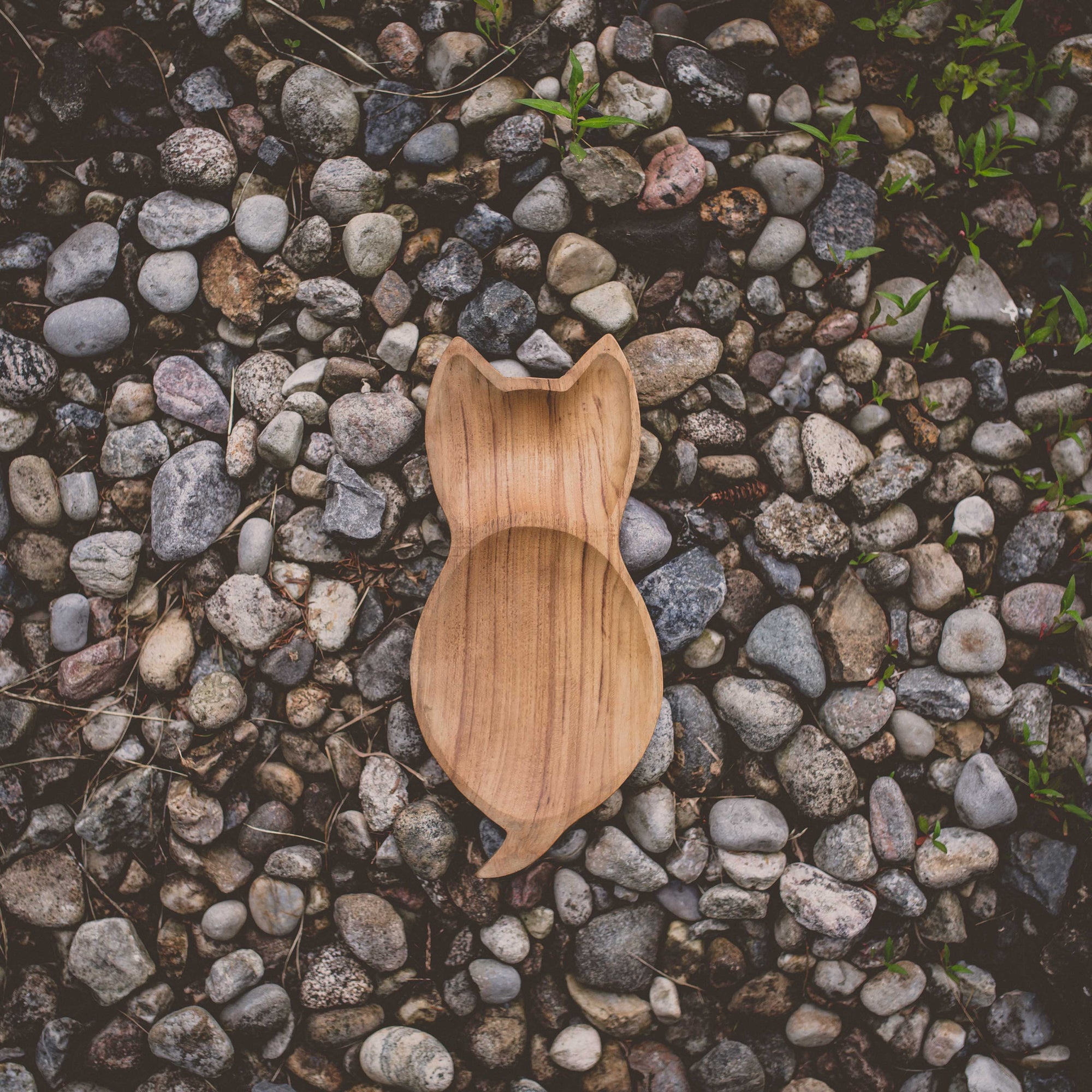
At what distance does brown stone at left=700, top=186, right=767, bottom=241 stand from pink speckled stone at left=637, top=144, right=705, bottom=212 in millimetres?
48

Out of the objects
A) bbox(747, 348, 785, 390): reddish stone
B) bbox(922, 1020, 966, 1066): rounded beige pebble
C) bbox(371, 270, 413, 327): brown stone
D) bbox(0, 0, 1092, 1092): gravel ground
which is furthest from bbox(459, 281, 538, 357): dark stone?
bbox(922, 1020, 966, 1066): rounded beige pebble

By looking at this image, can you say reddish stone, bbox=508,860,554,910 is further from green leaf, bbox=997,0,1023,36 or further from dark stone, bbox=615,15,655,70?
green leaf, bbox=997,0,1023,36

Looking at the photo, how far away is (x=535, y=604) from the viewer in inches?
64.0

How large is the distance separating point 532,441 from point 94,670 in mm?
1005

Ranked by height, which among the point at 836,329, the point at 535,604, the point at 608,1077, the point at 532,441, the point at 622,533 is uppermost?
the point at 836,329

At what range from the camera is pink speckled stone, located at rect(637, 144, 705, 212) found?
63.9 inches

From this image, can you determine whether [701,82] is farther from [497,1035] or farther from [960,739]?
[497,1035]

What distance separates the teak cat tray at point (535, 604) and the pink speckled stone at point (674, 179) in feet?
1.08

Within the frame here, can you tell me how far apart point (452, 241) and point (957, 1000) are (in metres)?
1.89

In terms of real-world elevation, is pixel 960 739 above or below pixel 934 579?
below

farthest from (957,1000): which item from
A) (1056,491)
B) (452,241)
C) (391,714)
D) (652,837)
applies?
(452,241)

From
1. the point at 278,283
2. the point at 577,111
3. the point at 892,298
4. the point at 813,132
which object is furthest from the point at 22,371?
the point at 892,298

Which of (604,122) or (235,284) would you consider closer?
(604,122)

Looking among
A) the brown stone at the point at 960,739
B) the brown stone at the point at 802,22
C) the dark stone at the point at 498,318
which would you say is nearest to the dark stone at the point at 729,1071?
the brown stone at the point at 960,739
